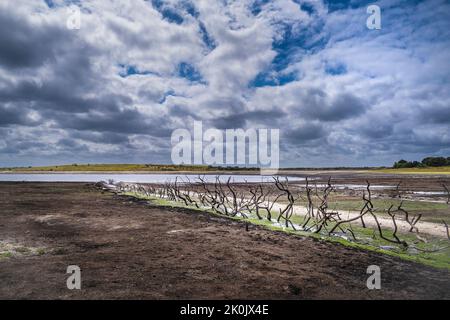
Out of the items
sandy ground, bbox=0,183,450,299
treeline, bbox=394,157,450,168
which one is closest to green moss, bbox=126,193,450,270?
sandy ground, bbox=0,183,450,299

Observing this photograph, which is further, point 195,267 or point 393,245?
point 393,245

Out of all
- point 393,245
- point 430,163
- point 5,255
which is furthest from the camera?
point 430,163

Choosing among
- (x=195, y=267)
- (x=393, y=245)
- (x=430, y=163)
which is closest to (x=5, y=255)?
(x=195, y=267)

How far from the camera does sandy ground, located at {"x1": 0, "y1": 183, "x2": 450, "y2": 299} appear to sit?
790 cm

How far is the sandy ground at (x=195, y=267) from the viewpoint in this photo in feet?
25.9

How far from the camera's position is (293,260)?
35.6 ft

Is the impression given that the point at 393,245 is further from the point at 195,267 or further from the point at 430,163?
the point at 430,163

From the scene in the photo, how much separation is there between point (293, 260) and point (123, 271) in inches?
219

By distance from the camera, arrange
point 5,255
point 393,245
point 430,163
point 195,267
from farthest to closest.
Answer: point 430,163 < point 393,245 < point 5,255 < point 195,267

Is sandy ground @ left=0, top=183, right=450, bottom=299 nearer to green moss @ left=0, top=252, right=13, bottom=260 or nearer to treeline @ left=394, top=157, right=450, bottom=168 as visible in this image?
green moss @ left=0, top=252, right=13, bottom=260

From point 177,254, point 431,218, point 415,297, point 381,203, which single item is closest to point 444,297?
point 415,297

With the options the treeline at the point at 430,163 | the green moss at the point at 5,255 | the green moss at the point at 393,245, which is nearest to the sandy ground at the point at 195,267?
the green moss at the point at 5,255

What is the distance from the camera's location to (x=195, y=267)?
998 centimetres
